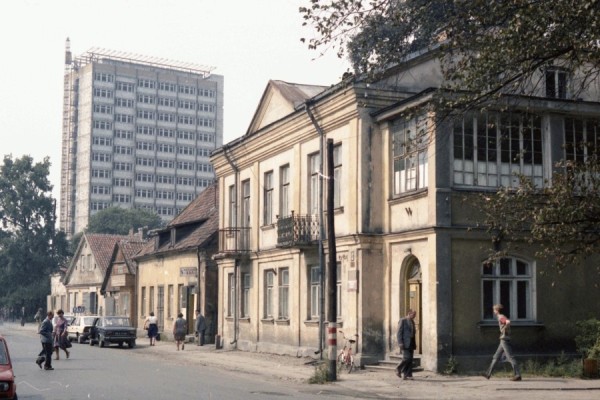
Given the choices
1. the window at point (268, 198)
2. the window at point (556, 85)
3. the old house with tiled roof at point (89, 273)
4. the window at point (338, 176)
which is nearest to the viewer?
the window at point (556, 85)

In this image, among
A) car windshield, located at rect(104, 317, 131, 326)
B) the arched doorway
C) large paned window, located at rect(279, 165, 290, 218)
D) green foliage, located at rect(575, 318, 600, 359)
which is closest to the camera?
green foliage, located at rect(575, 318, 600, 359)

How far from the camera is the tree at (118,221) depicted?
391ft

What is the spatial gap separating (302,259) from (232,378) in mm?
8336

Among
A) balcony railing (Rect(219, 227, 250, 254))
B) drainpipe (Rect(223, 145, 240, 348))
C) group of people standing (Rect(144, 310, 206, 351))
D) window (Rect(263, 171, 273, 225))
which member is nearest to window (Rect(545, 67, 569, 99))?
window (Rect(263, 171, 273, 225))

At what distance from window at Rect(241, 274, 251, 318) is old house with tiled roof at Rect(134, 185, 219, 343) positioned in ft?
18.9

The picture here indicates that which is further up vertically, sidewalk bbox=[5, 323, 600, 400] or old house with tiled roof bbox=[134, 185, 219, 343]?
old house with tiled roof bbox=[134, 185, 219, 343]

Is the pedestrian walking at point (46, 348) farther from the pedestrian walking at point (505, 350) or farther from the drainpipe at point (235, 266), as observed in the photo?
the pedestrian walking at point (505, 350)

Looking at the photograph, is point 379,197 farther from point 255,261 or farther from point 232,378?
point 255,261

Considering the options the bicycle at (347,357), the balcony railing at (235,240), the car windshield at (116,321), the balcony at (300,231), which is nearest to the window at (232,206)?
the balcony railing at (235,240)

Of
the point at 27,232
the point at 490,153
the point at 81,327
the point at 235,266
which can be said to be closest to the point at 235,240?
the point at 235,266

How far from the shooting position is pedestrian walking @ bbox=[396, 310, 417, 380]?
22.1 metres

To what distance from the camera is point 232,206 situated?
3775 cm

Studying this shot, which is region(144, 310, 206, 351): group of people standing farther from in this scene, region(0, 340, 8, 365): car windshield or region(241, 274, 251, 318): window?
region(0, 340, 8, 365): car windshield

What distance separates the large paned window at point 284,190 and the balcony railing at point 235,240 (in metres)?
3.39
